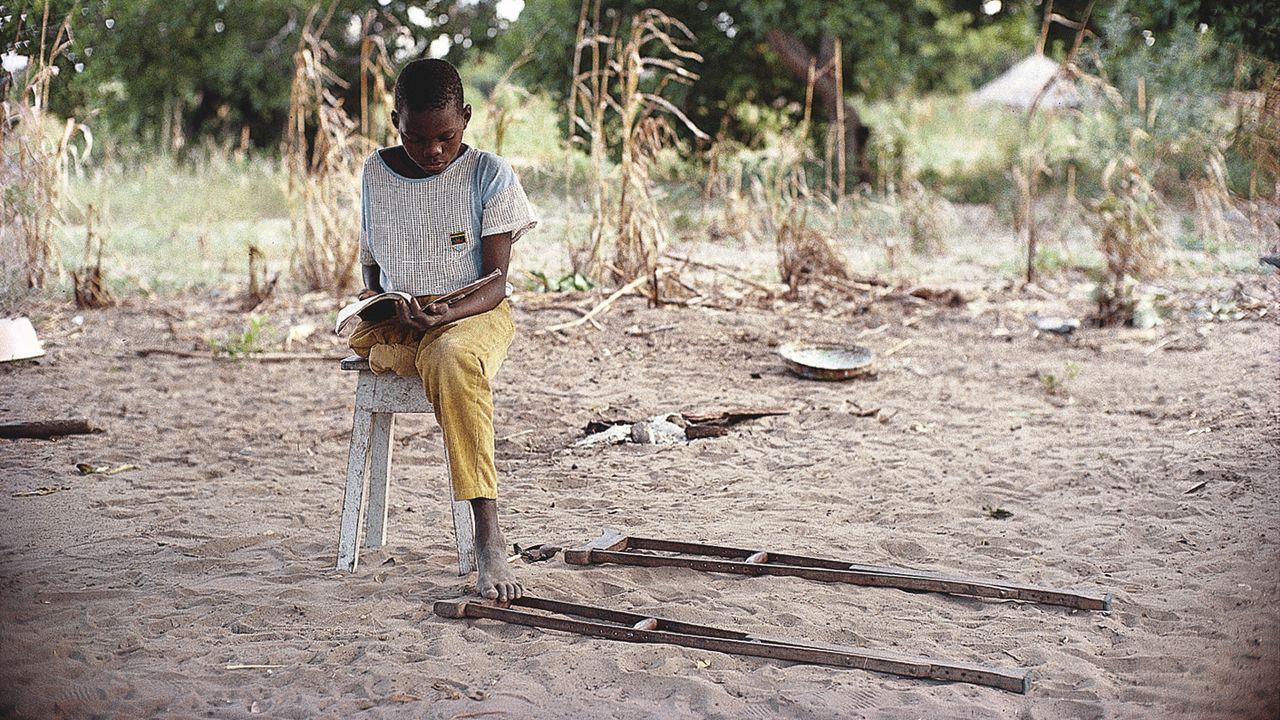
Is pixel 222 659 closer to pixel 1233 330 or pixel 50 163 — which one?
pixel 50 163

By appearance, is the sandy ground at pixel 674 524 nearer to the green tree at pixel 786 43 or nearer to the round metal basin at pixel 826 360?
the round metal basin at pixel 826 360

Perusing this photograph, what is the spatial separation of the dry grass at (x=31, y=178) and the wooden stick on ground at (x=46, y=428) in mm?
1948

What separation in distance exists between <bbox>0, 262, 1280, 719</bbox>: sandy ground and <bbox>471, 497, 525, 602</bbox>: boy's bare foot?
12cm

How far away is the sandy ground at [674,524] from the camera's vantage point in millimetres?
2461

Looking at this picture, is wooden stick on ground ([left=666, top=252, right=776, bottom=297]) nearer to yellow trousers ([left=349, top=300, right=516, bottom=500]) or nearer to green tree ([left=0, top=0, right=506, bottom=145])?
yellow trousers ([left=349, top=300, right=516, bottom=500])

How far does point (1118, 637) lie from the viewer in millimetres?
2730

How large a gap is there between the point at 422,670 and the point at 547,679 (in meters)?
0.27

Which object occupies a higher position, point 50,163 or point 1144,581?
point 50,163

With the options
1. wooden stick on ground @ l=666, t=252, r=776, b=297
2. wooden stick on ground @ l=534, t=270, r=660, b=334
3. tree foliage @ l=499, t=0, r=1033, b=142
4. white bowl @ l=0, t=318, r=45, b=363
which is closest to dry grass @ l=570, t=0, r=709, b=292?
wooden stick on ground @ l=534, t=270, r=660, b=334

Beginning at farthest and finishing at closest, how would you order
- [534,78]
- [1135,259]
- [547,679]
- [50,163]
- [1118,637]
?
[534,78], [1135,259], [50,163], [1118,637], [547,679]

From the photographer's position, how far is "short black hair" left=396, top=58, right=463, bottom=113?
287 centimetres

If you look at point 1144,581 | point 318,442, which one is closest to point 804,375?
point 318,442

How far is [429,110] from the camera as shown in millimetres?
2877

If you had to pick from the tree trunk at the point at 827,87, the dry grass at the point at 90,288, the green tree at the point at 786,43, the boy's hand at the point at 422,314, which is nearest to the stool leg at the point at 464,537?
the boy's hand at the point at 422,314
